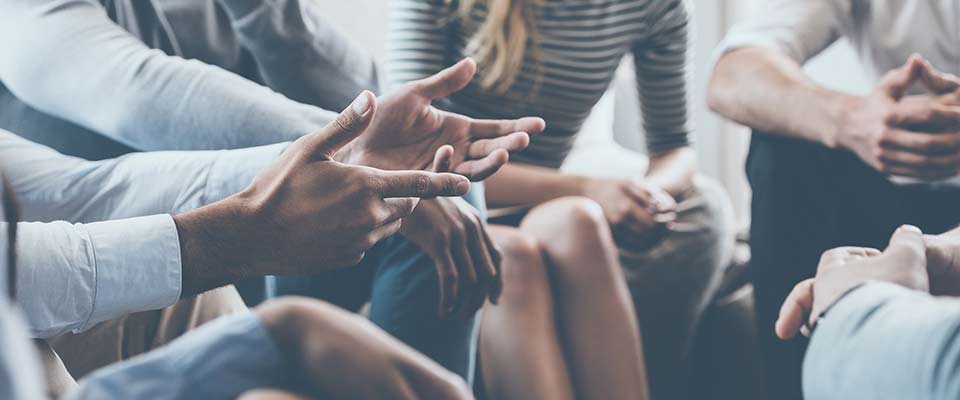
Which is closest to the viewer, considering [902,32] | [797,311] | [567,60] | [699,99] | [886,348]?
[886,348]

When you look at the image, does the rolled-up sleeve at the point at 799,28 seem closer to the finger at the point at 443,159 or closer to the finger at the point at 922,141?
the finger at the point at 922,141

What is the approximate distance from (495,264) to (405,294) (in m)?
0.08

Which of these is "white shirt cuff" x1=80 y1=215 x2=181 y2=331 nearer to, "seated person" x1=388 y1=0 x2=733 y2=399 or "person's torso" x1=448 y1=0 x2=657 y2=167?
"seated person" x1=388 y1=0 x2=733 y2=399

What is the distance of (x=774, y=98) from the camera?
1001 mm

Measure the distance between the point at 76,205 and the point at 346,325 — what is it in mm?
259

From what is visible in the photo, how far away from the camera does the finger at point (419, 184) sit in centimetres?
61

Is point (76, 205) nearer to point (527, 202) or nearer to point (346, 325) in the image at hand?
point (346, 325)

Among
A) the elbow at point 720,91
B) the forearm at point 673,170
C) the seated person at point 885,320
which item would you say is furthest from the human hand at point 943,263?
the forearm at point 673,170

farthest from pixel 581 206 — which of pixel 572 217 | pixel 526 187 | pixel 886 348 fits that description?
pixel 886 348

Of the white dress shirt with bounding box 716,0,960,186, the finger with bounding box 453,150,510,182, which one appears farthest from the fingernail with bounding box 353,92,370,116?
the white dress shirt with bounding box 716,0,960,186

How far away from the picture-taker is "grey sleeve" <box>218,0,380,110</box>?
32.7 inches

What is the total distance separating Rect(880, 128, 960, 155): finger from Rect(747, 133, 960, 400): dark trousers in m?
0.03

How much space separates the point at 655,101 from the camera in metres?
1.28

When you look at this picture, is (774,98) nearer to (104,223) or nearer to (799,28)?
(799,28)
